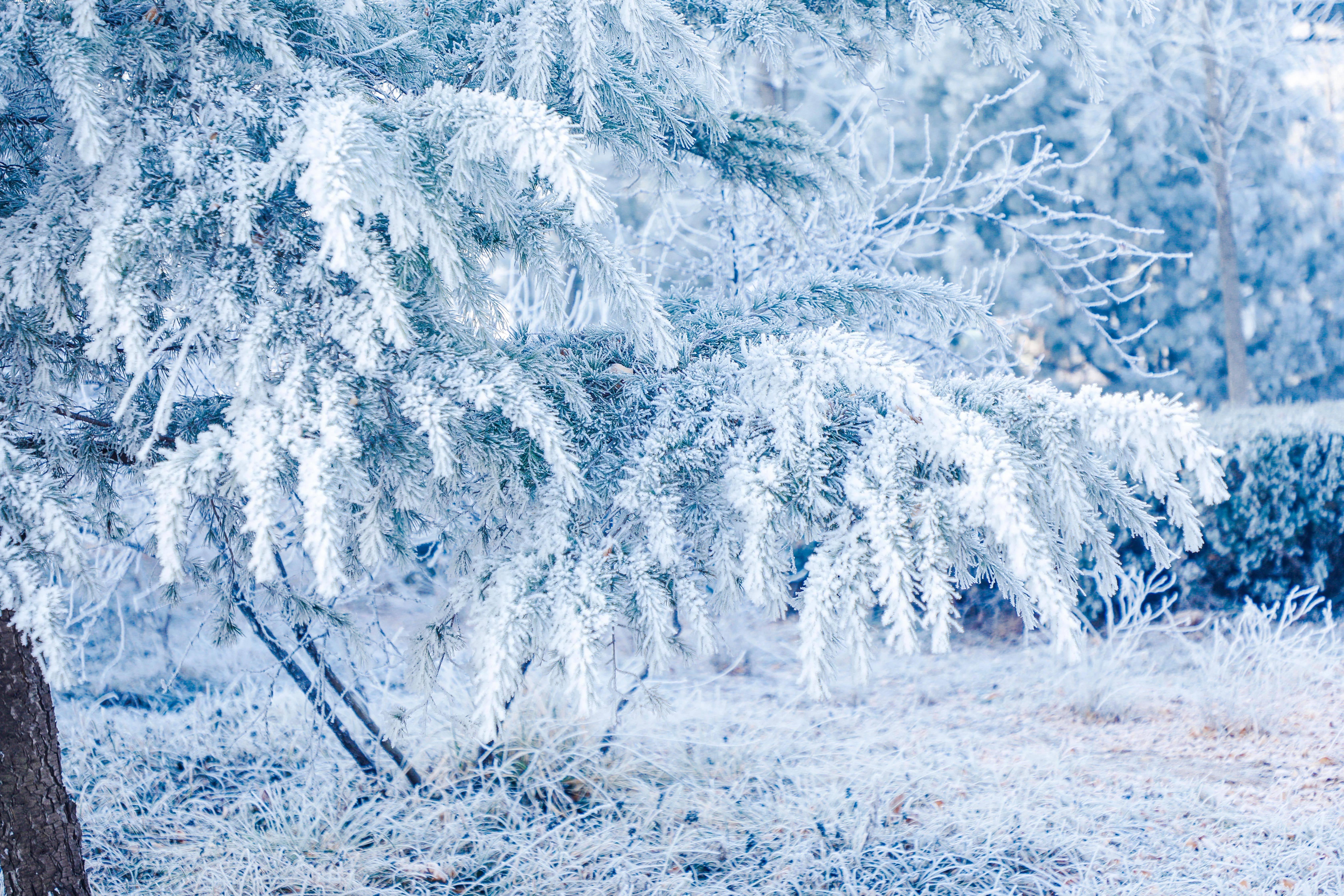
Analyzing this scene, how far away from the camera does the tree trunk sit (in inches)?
94.8

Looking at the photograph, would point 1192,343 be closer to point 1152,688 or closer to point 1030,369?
point 1152,688

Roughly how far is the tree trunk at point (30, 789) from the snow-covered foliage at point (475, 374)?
537 millimetres

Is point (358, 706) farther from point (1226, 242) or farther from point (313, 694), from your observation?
point (1226, 242)

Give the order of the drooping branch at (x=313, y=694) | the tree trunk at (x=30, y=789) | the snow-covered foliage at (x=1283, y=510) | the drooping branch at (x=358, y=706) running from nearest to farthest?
the tree trunk at (x=30, y=789), the drooping branch at (x=313, y=694), the drooping branch at (x=358, y=706), the snow-covered foliage at (x=1283, y=510)

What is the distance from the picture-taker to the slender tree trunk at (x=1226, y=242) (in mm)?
8195

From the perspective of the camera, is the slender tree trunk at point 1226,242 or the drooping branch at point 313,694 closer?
Answer: the drooping branch at point 313,694

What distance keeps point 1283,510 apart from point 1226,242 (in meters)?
4.12

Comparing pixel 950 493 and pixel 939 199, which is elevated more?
pixel 939 199

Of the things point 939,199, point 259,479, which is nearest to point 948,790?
point 259,479

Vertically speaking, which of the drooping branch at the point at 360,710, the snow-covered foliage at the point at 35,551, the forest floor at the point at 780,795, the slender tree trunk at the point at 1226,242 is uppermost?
the slender tree trunk at the point at 1226,242

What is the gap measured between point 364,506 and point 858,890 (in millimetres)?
2043

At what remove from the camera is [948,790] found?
12.3ft

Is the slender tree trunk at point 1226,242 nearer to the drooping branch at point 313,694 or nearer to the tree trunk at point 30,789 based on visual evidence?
the drooping branch at point 313,694

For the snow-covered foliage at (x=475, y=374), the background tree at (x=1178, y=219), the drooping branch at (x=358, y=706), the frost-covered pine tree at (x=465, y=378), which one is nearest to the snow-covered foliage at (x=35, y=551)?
the frost-covered pine tree at (x=465, y=378)
